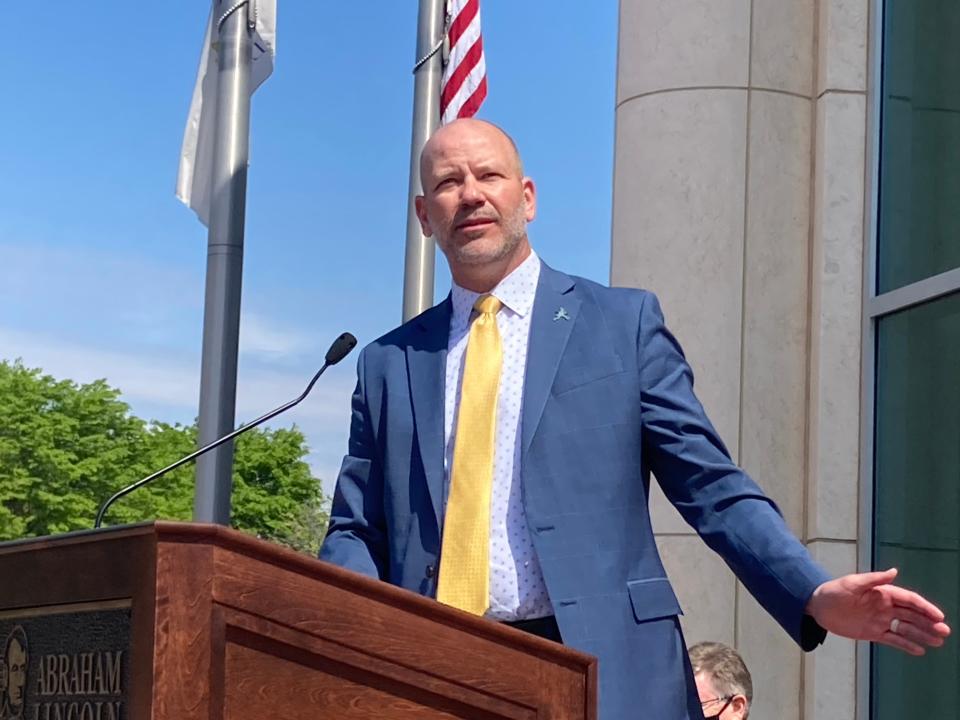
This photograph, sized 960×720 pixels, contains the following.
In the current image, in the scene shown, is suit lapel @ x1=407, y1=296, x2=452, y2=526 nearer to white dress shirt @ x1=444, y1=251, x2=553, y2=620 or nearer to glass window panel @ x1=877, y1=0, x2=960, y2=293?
white dress shirt @ x1=444, y1=251, x2=553, y2=620

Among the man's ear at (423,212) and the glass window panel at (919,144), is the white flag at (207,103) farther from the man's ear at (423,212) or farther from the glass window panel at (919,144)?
the man's ear at (423,212)

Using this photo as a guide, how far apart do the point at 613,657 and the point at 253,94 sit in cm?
581

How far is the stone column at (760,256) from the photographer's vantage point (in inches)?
331

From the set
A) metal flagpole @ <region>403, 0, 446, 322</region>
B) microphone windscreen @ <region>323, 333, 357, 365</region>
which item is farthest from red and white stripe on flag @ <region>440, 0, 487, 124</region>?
microphone windscreen @ <region>323, 333, 357, 365</region>

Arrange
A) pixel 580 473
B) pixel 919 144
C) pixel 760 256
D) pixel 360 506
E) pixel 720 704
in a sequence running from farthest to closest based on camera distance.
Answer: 1. pixel 760 256
2. pixel 919 144
3. pixel 720 704
4. pixel 360 506
5. pixel 580 473

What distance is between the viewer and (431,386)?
12.5 ft

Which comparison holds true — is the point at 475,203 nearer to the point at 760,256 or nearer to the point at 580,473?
the point at 580,473

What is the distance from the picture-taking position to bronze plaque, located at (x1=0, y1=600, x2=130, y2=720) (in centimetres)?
A: 259

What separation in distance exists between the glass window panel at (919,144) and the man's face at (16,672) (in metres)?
5.84

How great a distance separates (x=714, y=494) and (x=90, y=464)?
53832 millimetres

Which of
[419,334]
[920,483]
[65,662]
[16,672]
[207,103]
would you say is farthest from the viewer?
[207,103]

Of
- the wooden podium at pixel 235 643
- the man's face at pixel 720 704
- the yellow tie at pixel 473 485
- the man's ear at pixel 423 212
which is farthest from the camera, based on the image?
the man's face at pixel 720 704

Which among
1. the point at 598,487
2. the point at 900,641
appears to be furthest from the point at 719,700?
the point at 900,641

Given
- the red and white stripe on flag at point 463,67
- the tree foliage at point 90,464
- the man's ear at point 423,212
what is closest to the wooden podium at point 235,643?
the man's ear at point 423,212
